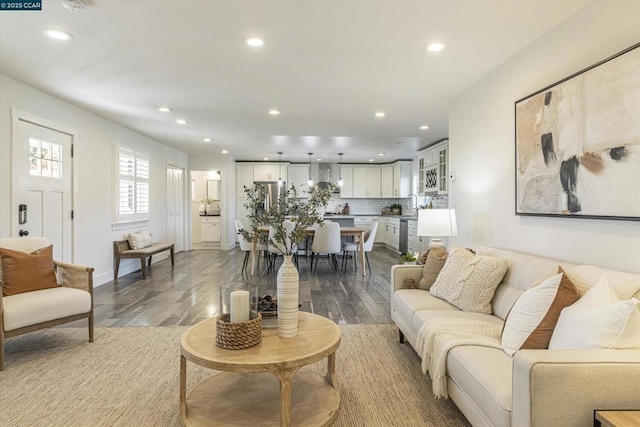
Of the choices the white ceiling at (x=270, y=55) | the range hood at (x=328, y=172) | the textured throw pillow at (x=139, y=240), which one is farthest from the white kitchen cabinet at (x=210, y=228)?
the white ceiling at (x=270, y=55)

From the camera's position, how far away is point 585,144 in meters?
2.14

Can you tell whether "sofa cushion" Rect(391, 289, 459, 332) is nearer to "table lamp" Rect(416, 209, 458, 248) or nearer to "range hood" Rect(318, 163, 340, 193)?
"table lamp" Rect(416, 209, 458, 248)

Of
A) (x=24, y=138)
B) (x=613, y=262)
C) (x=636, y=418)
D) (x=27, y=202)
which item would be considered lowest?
(x=636, y=418)

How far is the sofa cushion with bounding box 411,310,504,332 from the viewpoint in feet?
7.73

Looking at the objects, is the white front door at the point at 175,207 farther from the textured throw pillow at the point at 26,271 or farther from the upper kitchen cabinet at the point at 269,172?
the textured throw pillow at the point at 26,271

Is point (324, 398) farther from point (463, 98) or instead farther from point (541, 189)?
point (463, 98)

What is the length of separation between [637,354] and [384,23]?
229 centimetres

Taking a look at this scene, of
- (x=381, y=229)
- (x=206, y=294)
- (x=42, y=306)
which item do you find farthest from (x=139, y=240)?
(x=381, y=229)

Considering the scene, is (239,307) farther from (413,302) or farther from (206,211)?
(206,211)

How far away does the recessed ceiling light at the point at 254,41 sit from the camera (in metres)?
2.72

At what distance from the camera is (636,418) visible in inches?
47.3

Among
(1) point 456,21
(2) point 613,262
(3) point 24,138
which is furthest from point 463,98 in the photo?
(3) point 24,138

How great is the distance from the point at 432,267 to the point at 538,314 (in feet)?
4.68

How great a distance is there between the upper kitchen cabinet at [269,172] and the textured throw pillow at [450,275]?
24.9ft
